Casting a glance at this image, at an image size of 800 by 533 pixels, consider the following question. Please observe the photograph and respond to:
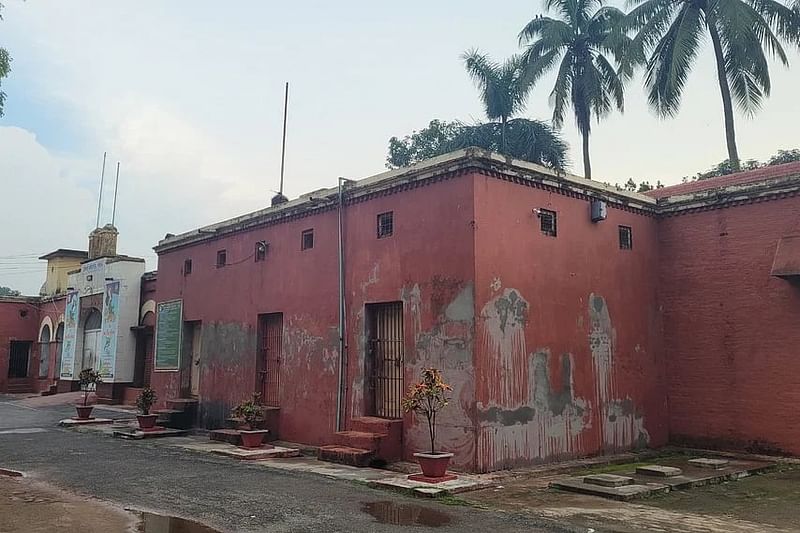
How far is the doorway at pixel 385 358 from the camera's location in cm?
1208

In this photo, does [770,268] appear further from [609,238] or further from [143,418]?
[143,418]

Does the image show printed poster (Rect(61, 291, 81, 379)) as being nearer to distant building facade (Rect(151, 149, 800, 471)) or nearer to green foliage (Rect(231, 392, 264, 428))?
distant building facade (Rect(151, 149, 800, 471))

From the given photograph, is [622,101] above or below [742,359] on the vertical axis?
above

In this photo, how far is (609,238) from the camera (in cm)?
1327

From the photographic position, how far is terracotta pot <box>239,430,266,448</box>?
42.5 ft

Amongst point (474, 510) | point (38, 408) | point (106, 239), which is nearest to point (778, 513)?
point (474, 510)

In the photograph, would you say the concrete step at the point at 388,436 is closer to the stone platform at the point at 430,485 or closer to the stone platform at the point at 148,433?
the stone platform at the point at 430,485

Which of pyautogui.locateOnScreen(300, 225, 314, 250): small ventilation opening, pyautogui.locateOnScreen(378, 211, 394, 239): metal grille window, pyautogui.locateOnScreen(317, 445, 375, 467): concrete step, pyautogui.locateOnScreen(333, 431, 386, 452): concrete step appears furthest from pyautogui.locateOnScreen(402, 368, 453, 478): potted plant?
pyautogui.locateOnScreen(300, 225, 314, 250): small ventilation opening

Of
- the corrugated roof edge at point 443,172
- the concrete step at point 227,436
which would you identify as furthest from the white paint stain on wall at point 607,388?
the concrete step at point 227,436

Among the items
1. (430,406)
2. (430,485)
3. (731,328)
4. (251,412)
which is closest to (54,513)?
(430,485)

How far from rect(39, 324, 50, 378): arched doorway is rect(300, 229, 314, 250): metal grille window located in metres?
23.1

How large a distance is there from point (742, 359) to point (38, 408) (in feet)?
74.1

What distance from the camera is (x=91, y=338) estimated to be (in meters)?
27.3

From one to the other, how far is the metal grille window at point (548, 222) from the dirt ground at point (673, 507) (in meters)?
4.20
